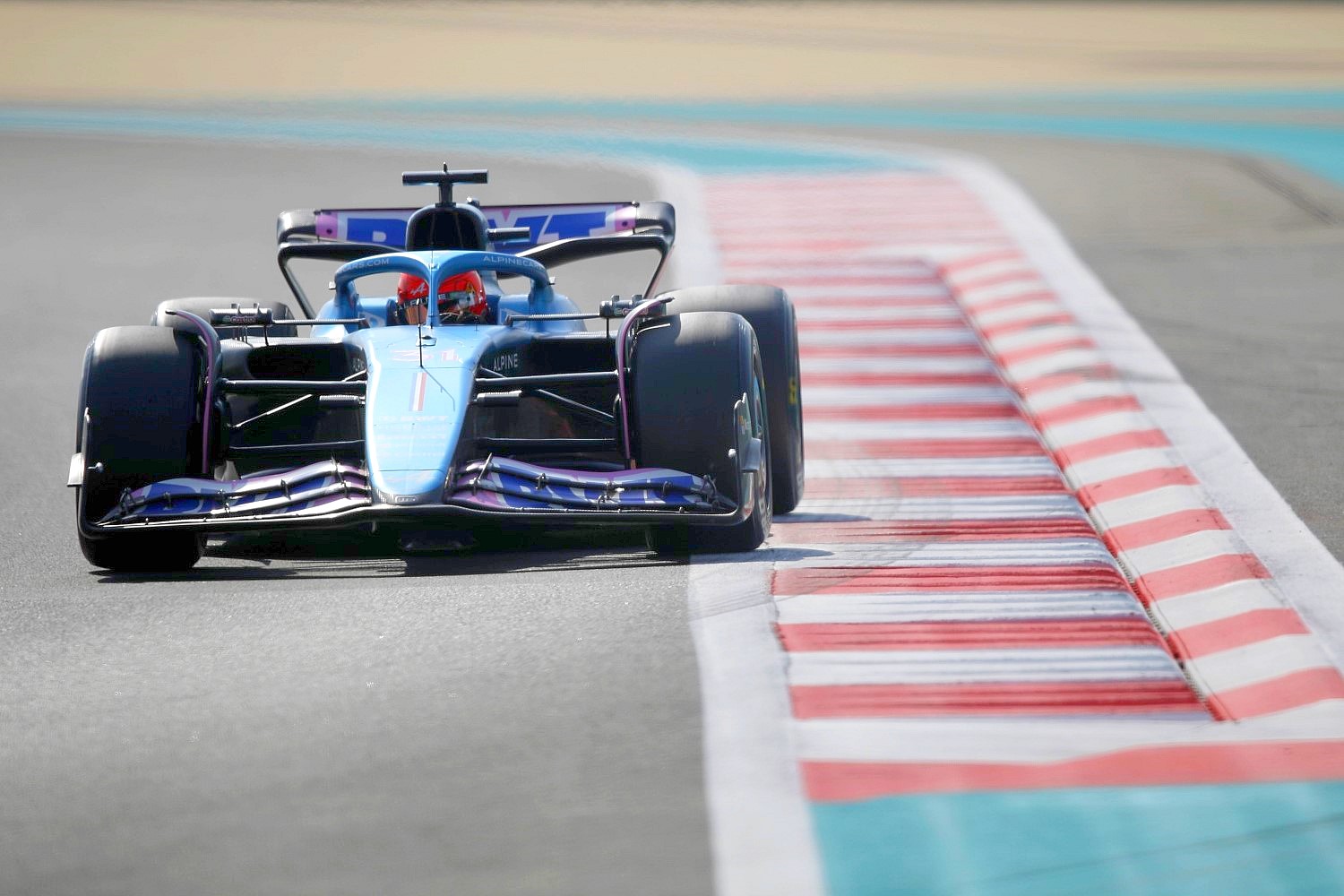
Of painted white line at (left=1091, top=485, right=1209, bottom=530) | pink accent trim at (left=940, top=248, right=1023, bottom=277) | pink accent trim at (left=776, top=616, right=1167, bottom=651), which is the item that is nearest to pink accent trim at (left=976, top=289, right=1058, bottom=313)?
pink accent trim at (left=940, top=248, right=1023, bottom=277)

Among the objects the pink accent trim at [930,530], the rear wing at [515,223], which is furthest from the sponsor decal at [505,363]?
the rear wing at [515,223]

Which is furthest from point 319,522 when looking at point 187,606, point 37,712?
point 37,712

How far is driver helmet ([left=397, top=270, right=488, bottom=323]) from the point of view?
870 centimetres

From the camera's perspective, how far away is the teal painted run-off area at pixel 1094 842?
4.60m

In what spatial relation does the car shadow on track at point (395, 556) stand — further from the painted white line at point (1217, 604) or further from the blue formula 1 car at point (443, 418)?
the painted white line at point (1217, 604)

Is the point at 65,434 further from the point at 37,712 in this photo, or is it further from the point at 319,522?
the point at 37,712

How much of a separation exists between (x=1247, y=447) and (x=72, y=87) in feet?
85.9

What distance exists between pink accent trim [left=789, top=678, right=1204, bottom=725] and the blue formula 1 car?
1.57 m

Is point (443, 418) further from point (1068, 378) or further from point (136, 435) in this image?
point (1068, 378)

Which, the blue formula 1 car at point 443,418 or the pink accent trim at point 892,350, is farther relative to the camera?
the pink accent trim at point 892,350

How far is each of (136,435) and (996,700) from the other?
3.47m

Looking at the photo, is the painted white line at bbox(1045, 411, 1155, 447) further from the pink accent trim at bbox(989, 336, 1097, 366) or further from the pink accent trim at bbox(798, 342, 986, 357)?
the pink accent trim at bbox(798, 342, 986, 357)

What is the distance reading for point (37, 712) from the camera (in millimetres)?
6074

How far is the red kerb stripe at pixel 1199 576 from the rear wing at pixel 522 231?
294 centimetres
